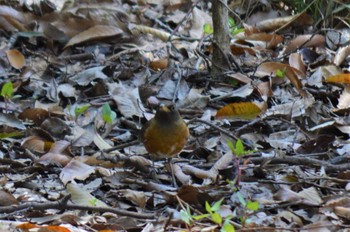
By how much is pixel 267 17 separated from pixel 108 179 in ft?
10.6

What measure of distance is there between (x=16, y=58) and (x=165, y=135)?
7.35 feet

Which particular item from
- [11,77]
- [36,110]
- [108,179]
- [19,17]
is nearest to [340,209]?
[108,179]

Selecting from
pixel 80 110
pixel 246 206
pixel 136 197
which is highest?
pixel 246 206

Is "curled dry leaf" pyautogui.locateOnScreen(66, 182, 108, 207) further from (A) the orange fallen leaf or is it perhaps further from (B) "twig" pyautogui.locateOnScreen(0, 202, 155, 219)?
(A) the orange fallen leaf

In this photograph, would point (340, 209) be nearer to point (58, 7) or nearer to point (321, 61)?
point (321, 61)

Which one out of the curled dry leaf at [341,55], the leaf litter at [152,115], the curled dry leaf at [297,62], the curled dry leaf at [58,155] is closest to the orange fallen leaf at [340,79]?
the leaf litter at [152,115]

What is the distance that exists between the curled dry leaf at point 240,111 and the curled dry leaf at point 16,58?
6.19 ft

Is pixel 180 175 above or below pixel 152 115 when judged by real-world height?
above

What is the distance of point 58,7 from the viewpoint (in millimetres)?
7090

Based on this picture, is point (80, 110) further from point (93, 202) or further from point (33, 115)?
point (93, 202)

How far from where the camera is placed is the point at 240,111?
5191mm

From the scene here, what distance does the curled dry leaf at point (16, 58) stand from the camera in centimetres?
628

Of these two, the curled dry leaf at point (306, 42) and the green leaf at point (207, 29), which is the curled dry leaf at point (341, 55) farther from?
the green leaf at point (207, 29)

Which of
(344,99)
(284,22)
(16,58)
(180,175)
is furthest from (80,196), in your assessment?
(284,22)
